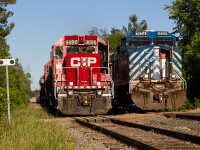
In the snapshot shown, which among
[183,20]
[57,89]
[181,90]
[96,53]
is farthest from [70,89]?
[183,20]

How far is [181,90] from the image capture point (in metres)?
18.9

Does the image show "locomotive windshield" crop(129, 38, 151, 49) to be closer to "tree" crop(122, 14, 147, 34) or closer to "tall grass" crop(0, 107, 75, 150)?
"tall grass" crop(0, 107, 75, 150)

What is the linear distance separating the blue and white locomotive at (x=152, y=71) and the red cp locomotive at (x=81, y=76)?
1.18 m

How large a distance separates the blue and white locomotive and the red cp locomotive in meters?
1.18

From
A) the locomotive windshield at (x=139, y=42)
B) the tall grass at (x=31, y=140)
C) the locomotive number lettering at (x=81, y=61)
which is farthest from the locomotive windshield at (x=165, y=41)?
the tall grass at (x=31, y=140)

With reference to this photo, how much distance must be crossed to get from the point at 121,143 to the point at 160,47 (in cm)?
1075

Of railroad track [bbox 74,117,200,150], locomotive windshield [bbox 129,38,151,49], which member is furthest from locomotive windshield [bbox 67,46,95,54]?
railroad track [bbox 74,117,200,150]

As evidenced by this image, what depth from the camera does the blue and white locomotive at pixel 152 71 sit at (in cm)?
1877

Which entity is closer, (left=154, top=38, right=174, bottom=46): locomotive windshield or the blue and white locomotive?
the blue and white locomotive

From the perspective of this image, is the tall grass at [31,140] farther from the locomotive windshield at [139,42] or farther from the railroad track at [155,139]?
the locomotive windshield at [139,42]

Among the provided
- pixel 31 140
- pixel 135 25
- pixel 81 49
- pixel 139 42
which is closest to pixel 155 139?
pixel 31 140

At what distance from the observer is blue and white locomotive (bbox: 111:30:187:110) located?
18.8 m

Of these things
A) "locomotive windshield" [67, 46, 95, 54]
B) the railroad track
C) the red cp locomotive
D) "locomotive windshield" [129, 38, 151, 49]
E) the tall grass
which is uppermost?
"locomotive windshield" [129, 38, 151, 49]

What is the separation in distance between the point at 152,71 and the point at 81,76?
10.5 feet
